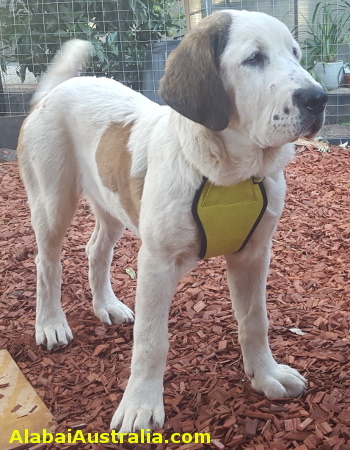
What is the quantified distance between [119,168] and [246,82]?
95 centimetres

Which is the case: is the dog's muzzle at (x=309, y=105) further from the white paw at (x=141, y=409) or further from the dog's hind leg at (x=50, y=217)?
the dog's hind leg at (x=50, y=217)

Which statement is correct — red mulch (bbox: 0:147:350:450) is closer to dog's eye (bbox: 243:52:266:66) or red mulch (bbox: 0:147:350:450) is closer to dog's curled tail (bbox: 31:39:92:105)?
dog's curled tail (bbox: 31:39:92:105)

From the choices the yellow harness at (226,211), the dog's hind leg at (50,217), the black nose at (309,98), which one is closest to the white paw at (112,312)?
the dog's hind leg at (50,217)

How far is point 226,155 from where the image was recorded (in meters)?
2.58

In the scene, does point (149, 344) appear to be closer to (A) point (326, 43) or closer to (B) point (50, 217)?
(B) point (50, 217)

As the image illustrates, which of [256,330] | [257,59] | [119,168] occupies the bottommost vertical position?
[256,330]

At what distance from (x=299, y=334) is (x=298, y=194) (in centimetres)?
280

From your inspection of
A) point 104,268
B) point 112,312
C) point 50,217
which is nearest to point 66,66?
point 50,217

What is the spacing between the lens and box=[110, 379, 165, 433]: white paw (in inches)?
109

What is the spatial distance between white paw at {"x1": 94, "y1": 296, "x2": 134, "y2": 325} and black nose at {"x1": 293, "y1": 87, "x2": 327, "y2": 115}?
2116mm

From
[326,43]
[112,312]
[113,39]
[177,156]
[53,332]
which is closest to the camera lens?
[177,156]

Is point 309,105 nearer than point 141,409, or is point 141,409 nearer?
point 309,105

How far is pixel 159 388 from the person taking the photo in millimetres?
2840

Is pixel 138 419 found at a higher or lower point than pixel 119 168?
lower
